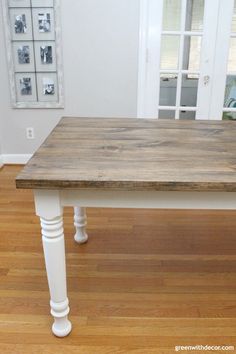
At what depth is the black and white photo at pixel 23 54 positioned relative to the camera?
3219 millimetres

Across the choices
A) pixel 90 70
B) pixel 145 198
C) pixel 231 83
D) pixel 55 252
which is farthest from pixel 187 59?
pixel 55 252

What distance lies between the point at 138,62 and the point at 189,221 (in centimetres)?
159

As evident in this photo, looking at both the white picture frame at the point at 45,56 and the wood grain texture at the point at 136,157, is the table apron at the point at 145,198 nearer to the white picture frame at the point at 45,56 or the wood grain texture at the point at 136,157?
the wood grain texture at the point at 136,157

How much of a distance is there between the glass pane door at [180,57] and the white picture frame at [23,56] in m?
1.21

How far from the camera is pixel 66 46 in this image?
10.6 ft

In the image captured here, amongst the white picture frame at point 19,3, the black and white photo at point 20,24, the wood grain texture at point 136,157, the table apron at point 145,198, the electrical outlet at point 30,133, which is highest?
the white picture frame at point 19,3

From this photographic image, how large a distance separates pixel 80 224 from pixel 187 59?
2.00 metres

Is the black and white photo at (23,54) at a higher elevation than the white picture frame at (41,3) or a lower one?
lower

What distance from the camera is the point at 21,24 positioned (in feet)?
10.3

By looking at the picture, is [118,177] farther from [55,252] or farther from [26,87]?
[26,87]

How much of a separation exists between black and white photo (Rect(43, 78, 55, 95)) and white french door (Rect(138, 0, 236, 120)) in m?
0.83

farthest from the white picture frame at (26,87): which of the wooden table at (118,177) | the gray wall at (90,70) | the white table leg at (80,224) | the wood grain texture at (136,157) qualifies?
the wooden table at (118,177)

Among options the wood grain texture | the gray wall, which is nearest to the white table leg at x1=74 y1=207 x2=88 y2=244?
the wood grain texture

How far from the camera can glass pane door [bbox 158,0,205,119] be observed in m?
3.12
